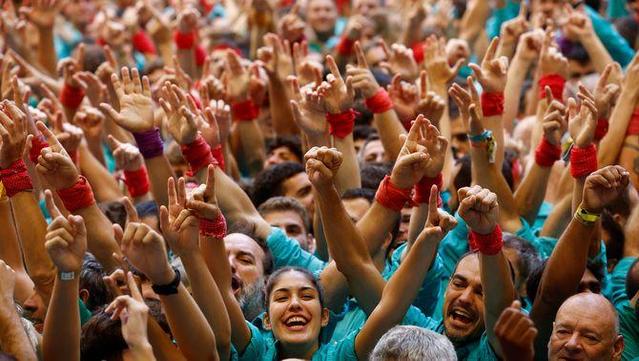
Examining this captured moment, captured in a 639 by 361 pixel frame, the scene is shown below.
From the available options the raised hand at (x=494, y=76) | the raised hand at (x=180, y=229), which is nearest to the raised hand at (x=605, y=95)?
the raised hand at (x=494, y=76)

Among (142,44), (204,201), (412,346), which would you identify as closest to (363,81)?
(204,201)

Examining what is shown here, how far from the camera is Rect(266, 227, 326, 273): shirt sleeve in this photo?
207 inches

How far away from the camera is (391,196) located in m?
4.79

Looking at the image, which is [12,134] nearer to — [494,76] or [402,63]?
[494,76]

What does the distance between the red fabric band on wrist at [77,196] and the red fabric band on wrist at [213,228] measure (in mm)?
618

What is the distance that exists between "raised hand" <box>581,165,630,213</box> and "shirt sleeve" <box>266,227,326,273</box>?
1294 millimetres

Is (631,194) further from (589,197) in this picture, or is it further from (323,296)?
(323,296)

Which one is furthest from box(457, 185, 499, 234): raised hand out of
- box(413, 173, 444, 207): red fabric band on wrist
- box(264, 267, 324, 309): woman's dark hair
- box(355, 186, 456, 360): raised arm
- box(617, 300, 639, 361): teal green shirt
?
box(617, 300, 639, 361): teal green shirt

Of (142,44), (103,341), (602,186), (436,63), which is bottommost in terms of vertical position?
(142,44)

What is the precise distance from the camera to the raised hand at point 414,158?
4.65 meters

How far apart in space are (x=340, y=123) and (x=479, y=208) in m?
1.38

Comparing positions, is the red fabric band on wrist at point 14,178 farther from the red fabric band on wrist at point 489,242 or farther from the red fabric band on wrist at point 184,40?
the red fabric band on wrist at point 184,40

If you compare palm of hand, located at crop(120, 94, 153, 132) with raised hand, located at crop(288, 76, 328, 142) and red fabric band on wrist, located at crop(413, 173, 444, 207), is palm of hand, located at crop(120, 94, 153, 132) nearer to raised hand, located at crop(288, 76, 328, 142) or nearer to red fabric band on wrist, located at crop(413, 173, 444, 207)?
raised hand, located at crop(288, 76, 328, 142)

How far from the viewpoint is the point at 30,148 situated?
5164 millimetres
